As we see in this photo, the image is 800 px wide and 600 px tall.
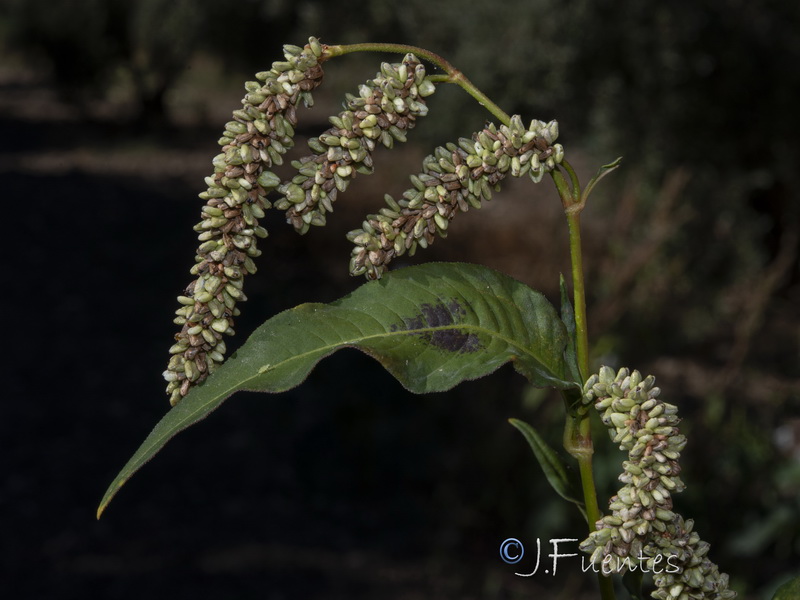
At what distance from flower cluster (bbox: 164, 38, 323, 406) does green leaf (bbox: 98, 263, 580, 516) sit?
41 millimetres

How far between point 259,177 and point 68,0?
15889mm

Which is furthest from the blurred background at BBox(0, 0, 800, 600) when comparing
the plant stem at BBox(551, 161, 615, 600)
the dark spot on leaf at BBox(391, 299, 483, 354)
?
the dark spot on leaf at BBox(391, 299, 483, 354)

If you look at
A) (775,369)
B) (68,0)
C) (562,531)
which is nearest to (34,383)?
(562,531)

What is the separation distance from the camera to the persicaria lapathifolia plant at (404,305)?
0.81 m

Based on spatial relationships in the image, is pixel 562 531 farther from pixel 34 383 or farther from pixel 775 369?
pixel 34 383

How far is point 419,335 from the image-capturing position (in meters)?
0.89

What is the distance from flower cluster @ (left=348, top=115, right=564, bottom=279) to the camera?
2.80 ft

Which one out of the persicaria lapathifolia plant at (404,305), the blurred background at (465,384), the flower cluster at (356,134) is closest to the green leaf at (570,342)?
the persicaria lapathifolia plant at (404,305)

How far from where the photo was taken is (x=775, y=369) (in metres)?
6.62

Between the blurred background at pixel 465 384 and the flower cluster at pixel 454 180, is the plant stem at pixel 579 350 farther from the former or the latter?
the blurred background at pixel 465 384

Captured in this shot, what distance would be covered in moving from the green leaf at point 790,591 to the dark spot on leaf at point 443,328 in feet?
1.31

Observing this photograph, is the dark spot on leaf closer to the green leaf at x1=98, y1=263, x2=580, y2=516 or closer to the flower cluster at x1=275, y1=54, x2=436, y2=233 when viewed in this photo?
the green leaf at x1=98, y1=263, x2=580, y2=516

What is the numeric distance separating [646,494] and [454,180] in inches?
12.8

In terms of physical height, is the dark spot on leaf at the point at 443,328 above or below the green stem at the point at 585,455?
above
